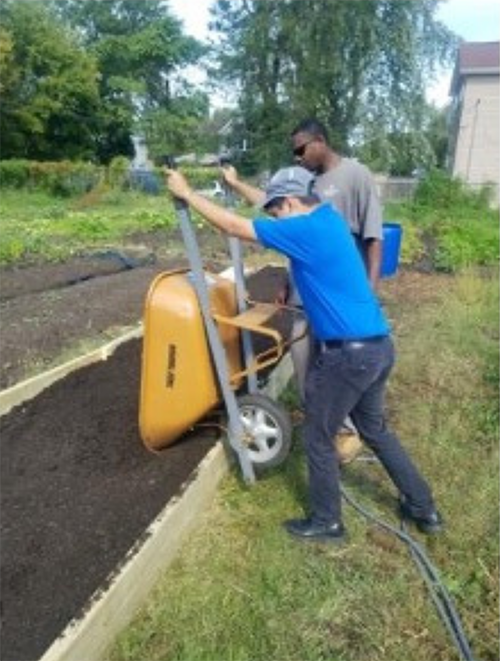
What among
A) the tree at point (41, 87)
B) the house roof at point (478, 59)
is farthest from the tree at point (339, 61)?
the tree at point (41, 87)

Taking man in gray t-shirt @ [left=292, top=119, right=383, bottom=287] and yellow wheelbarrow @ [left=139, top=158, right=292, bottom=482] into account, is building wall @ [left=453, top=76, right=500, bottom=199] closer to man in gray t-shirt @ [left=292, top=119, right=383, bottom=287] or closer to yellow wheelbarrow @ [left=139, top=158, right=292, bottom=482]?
man in gray t-shirt @ [left=292, top=119, right=383, bottom=287]

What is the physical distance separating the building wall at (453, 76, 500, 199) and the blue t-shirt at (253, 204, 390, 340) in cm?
3025

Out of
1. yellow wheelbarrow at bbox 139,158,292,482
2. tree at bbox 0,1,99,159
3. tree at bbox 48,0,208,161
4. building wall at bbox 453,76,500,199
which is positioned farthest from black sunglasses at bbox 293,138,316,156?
tree at bbox 48,0,208,161

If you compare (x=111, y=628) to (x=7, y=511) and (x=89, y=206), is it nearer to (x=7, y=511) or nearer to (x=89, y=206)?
(x=7, y=511)

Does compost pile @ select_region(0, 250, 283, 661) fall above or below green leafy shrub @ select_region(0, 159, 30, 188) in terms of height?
above

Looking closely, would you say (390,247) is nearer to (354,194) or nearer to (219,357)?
(354,194)

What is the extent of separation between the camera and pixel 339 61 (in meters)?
27.3

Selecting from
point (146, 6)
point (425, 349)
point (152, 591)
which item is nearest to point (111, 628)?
point (152, 591)

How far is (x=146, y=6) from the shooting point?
51906 mm

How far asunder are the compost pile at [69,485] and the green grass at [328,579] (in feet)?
0.98

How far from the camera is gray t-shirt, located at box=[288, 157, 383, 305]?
413 cm

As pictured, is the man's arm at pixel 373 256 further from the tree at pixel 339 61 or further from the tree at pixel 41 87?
the tree at pixel 41 87

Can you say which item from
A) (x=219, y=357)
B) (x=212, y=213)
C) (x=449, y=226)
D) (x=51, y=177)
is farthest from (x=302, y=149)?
(x=51, y=177)

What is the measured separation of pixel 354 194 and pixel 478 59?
3198cm
